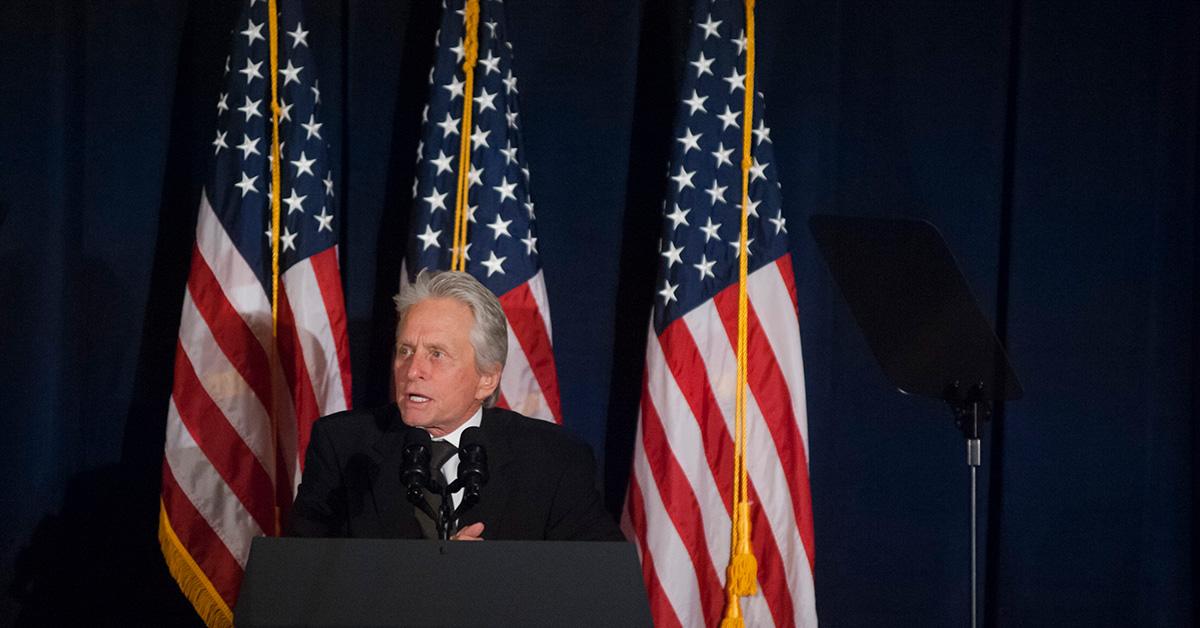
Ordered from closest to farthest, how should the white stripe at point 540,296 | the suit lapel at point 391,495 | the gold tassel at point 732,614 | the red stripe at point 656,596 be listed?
the suit lapel at point 391,495
the gold tassel at point 732,614
the red stripe at point 656,596
the white stripe at point 540,296

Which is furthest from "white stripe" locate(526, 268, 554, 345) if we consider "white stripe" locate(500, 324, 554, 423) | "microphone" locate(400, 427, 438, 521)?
"microphone" locate(400, 427, 438, 521)

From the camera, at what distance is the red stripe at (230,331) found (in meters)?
Result: 3.42

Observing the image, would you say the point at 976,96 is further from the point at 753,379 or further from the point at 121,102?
the point at 121,102

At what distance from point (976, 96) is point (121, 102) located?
273 cm

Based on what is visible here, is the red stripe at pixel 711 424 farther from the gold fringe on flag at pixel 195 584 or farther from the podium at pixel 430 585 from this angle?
the podium at pixel 430 585

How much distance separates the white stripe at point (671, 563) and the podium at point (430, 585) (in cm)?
150

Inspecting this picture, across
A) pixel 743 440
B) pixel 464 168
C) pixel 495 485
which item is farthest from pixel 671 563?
pixel 464 168

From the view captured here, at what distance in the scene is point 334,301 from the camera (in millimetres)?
3500

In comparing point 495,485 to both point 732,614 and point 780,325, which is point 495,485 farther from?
point 780,325

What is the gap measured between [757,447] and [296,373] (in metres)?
1.33

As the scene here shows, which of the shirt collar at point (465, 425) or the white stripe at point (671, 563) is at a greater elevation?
the shirt collar at point (465, 425)

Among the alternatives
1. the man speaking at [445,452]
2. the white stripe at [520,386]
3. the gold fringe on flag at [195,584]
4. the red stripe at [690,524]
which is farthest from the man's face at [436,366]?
the gold fringe on flag at [195,584]

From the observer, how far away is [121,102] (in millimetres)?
3812

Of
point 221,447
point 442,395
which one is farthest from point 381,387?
point 442,395
